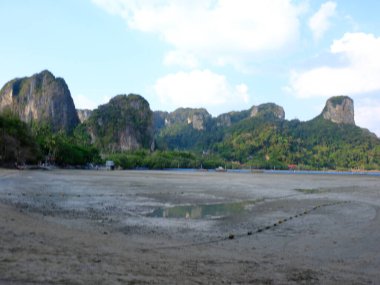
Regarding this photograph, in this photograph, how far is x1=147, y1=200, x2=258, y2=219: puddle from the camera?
1507 centimetres

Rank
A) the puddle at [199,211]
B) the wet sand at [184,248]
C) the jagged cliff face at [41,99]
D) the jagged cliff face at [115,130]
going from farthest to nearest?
the jagged cliff face at [115,130]
the jagged cliff face at [41,99]
the puddle at [199,211]
the wet sand at [184,248]

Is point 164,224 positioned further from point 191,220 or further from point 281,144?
point 281,144

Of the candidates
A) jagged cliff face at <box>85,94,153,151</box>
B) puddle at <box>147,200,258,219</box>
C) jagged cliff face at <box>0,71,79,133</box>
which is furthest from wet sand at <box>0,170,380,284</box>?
jagged cliff face at <box>0,71,79,133</box>

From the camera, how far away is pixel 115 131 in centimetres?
18900

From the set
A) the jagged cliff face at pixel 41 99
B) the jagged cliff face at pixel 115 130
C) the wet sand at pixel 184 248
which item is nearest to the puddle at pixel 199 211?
the wet sand at pixel 184 248

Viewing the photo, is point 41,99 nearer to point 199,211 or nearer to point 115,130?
point 115,130

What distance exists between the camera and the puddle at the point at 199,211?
49.4 feet

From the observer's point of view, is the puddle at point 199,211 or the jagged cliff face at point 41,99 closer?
the puddle at point 199,211

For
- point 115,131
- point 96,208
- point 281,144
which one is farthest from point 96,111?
point 96,208

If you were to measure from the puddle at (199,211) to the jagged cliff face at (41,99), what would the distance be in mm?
172164

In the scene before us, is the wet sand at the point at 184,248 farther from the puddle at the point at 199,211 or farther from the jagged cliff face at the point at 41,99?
the jagged cliff face at the point at 41,99

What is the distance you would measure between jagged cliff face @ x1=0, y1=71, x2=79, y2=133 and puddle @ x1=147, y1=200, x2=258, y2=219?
172m

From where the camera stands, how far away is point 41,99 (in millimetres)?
184250

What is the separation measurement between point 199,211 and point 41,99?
183889mm
